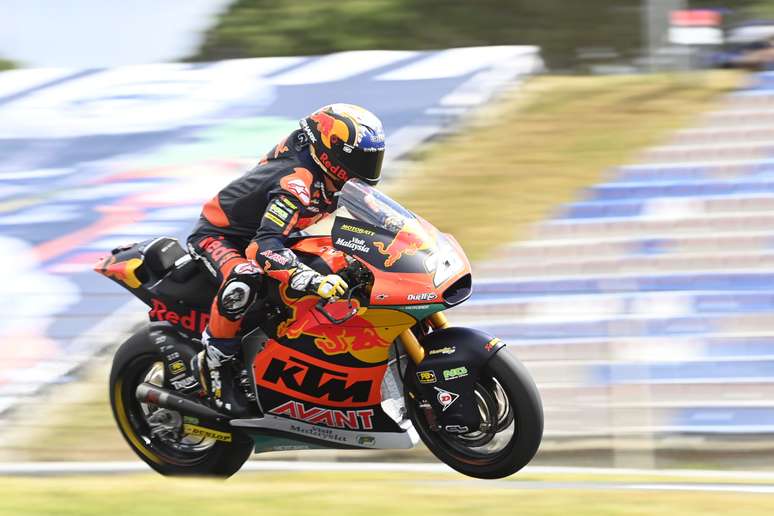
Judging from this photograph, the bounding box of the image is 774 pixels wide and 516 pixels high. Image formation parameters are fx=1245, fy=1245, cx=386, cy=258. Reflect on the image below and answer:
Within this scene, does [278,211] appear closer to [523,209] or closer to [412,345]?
[412,345]

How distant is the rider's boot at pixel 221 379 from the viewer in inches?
→ 251

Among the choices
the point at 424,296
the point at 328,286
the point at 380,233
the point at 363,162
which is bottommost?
the point at 424,296

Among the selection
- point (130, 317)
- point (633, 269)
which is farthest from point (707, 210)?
point (130, 317)

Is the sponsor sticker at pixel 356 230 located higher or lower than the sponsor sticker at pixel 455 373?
higher

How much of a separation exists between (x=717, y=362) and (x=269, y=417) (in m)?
3.39

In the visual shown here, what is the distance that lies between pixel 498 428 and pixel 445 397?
297 mm

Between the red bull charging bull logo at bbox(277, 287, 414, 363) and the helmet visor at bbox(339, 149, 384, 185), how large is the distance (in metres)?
0.65

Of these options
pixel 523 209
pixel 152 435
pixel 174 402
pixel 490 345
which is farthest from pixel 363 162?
pixel 523 209

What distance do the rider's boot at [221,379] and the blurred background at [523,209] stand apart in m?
0.56

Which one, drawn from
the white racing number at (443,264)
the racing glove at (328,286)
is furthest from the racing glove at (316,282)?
the white racing number at (443,264)

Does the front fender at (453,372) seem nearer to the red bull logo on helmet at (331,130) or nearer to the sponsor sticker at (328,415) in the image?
the sponsor sticker at (328,415)

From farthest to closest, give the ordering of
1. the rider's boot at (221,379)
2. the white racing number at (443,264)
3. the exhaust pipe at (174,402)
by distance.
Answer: the exhaust pipe at (174,402), the rider's boot at (221,379), the white racing number at (443,264)

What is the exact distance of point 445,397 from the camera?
233 inches

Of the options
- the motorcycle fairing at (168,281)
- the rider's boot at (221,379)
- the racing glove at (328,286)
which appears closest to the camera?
the racing glove at (328,286)
